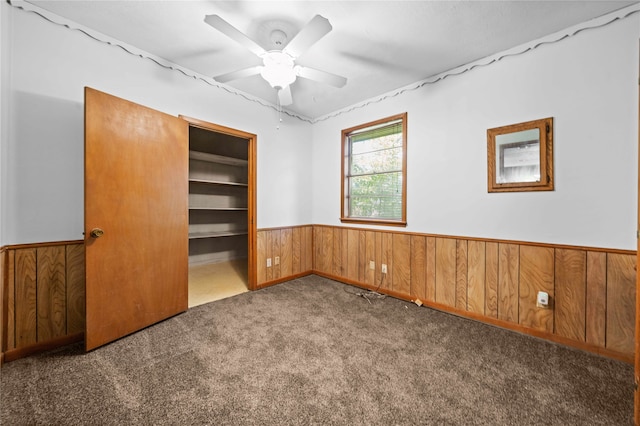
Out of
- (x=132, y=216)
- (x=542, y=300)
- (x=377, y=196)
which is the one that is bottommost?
(x=542, y=300)

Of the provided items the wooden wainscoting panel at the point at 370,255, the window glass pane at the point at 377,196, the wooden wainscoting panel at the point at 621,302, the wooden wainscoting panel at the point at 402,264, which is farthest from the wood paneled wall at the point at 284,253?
the wooden wainscoting panel at the point at 621,302

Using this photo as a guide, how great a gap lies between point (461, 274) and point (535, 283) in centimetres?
56

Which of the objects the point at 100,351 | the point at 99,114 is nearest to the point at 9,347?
the point at 100,351

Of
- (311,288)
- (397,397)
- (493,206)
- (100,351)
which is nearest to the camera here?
(397,397)

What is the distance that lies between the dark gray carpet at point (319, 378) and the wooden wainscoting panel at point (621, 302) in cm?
17

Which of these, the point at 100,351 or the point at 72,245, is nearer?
the point at 100,351

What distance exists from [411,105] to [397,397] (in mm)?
2760

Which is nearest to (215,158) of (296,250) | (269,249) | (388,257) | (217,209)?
(217,209)

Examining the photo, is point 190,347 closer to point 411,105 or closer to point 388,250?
point 388,250

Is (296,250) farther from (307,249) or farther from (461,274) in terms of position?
(461,274)

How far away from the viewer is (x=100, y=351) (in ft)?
6.01

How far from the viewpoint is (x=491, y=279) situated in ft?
7.61

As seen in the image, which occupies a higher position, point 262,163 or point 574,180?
point 262,163

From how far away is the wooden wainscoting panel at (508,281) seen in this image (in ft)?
7.17
